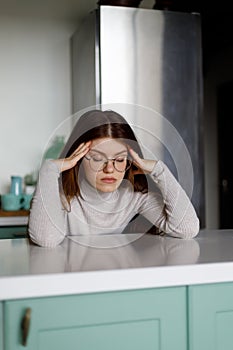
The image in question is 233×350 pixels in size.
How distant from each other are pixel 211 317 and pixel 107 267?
0.67 ft

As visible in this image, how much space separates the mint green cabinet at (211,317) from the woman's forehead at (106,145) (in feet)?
1.28

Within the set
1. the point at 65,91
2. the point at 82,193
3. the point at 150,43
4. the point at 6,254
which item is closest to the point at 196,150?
the point at 150,43

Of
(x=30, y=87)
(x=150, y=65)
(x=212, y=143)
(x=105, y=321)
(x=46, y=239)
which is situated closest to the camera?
(x=105, y=321)

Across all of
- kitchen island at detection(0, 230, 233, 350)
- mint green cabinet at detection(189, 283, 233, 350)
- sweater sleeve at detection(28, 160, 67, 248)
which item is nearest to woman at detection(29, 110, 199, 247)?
sweater sleeve at detection(28, 160, 67, 248)

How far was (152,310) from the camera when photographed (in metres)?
0.83

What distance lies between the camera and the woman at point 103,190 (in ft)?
3.62

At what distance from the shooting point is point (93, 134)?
1112mm

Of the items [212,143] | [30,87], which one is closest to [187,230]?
[30,87]

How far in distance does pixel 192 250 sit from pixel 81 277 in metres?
0.31

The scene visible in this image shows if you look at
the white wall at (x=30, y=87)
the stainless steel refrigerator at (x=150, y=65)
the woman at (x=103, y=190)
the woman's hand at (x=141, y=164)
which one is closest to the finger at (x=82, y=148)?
the woman at (x=103, y=190)

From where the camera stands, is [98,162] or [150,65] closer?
[98,162]

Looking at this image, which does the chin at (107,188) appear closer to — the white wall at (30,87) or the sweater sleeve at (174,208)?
the sweater sleeve at (174,208)

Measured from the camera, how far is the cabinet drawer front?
0.77 meters

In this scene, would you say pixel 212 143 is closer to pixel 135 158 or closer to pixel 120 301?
pixel 135 158
